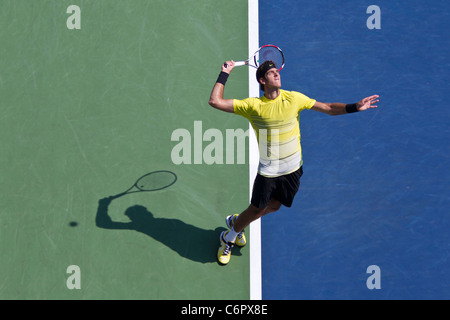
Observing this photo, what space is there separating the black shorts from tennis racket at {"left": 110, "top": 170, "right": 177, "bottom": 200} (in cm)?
162

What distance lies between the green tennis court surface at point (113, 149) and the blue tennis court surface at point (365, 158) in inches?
28.5

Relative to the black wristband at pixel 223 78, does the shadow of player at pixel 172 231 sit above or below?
below

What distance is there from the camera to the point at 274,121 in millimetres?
5438

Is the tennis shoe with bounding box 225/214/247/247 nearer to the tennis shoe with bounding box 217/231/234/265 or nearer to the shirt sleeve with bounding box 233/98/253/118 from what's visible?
the tennis shoe with bounding box 217/231/234/265

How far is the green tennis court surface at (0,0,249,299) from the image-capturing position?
256 inches

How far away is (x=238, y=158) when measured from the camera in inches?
280

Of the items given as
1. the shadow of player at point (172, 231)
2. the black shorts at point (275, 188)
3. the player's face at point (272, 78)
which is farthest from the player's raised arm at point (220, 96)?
the shadow of player at point (172, 231)

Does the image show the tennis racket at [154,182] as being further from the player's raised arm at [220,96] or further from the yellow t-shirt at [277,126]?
the player's raised arm at [220,96]

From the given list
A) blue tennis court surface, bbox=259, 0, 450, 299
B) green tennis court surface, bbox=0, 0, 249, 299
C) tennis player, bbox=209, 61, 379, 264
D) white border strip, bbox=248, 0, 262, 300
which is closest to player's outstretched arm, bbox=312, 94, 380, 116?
tennis player, bbox=209, 61, 379, 264

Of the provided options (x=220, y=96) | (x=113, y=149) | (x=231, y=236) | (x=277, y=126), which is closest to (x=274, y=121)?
(x=277, y=126)

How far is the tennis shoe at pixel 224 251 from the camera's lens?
6453 millimetres

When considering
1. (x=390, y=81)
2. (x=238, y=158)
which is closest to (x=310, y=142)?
(x=238, y=158)
